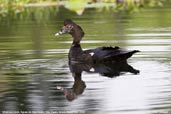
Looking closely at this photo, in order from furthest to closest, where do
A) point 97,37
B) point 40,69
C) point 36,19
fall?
point 36,19, point 97,37, point 40,69

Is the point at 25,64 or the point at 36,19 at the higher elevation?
the point at 25,64

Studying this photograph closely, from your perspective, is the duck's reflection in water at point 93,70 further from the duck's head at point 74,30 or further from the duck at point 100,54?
the duck's head at point 74,30

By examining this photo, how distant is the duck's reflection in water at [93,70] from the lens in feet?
43.5

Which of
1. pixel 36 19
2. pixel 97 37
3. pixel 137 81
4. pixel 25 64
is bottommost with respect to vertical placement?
pixel 36 19

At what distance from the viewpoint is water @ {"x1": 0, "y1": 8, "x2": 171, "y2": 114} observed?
11.7m

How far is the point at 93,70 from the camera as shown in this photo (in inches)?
610

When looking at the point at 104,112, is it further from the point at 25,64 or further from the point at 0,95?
the point at 25,64

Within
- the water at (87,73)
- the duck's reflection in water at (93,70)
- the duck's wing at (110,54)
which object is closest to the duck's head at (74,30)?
the water at (87,73)

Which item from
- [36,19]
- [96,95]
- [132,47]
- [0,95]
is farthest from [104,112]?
[36,19]

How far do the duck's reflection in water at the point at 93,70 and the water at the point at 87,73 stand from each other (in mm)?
90

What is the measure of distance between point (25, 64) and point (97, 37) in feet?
19.9

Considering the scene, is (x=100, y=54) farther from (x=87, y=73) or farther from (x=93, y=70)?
(x=87, y=73)

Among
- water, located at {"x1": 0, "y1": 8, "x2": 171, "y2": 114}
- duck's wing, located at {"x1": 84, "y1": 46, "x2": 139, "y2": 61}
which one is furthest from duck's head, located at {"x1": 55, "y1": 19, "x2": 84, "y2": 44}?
duck's wing, located at {"x1": 84, "y1": 46, "x2": 139, "y2": 61}

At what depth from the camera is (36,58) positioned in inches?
679
